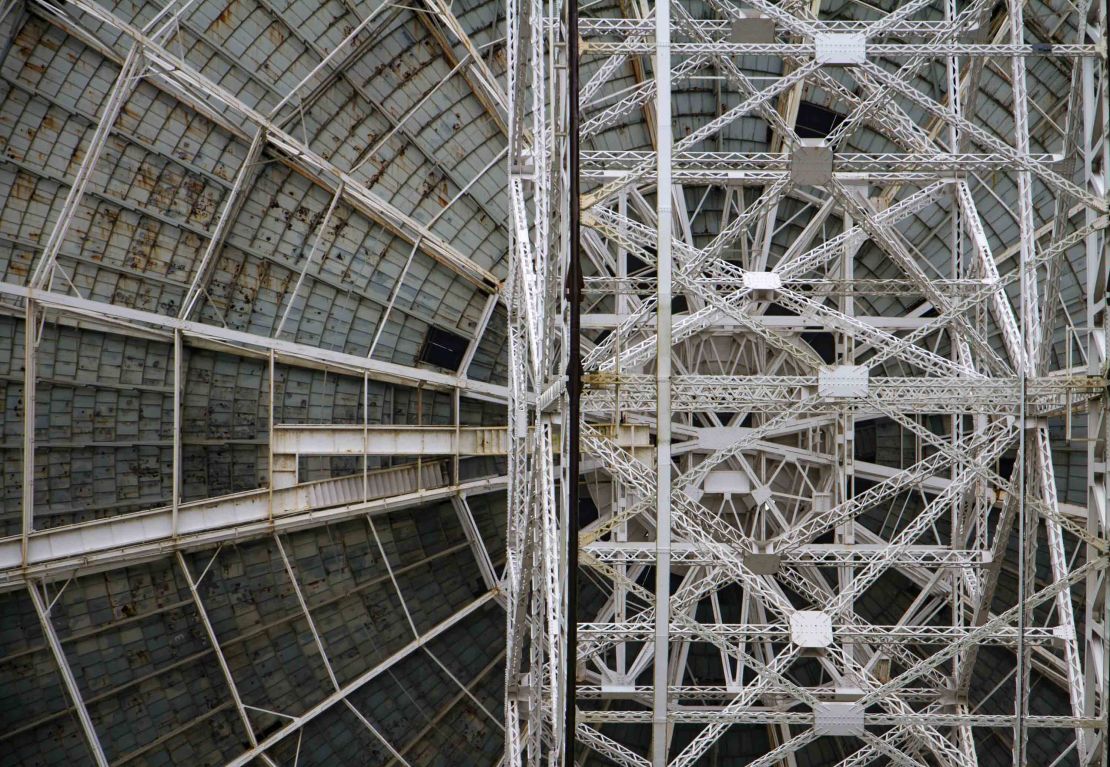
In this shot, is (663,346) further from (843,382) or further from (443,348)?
(443,348)

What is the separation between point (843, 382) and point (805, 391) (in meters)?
2.53

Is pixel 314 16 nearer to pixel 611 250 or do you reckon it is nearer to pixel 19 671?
pixel 611 250

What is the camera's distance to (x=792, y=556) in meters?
14.5

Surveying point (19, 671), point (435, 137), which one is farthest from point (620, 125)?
point (19, 671)

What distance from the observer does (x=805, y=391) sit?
1551 centimetres

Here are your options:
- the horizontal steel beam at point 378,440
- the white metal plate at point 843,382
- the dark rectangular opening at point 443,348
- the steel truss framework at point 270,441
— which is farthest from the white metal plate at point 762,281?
the horizontal steel beam at point 378,440

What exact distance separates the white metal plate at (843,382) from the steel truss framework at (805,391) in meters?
0.04

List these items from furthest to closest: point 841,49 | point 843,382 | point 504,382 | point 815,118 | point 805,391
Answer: point 815,118 → point 504,382 → point 805,391 → point 841,49 → point 843,382

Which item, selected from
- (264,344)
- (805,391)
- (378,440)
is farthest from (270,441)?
(805,391)

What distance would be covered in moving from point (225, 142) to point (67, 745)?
10.3 metres

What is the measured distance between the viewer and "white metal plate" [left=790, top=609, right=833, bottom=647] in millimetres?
13398

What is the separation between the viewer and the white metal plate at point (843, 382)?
42.4 feet

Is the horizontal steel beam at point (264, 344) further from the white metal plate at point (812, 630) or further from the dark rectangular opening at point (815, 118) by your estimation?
the dark rectangular opening at point (815, 118)

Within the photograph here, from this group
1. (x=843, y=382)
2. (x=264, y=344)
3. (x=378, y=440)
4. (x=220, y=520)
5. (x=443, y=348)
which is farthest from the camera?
(x=443, y=348)
